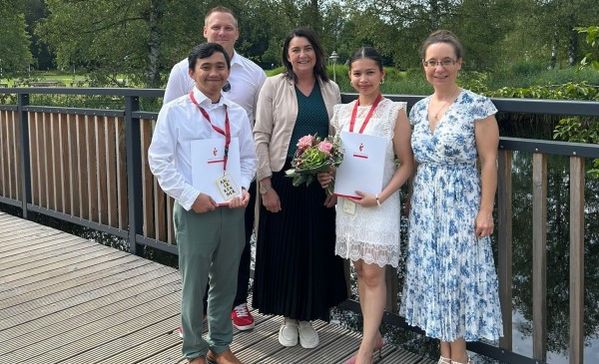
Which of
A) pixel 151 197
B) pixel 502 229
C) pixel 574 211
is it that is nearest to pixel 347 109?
pixel 502 229

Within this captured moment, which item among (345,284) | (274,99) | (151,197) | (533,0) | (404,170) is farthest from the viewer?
(533,0)

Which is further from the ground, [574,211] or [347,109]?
[347,109]

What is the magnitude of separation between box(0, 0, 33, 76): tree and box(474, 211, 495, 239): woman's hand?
74.4 ft

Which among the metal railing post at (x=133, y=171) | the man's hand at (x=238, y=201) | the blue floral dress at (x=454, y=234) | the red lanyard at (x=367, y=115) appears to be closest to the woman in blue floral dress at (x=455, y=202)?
the blue floral dress at (x=454, y=234)

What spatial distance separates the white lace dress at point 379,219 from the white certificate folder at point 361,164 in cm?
3

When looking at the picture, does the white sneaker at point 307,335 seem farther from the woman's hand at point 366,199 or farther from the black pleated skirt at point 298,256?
the woman's hand at point 366,199

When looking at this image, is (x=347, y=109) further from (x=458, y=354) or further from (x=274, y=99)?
(x=458, y=354)

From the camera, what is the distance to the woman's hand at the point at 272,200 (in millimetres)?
3199

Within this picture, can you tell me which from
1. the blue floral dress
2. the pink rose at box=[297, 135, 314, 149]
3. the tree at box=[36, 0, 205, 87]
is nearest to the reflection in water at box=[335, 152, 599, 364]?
the blue floral dress

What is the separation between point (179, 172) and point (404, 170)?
3.03ft

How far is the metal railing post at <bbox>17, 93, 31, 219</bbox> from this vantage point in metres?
5.91

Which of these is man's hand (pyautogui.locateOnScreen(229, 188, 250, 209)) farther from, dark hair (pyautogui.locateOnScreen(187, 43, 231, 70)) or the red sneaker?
the red sneaker

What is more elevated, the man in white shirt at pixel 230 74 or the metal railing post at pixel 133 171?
the man in white shirt at pixel 230 74

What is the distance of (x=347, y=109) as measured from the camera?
297 centimetres
